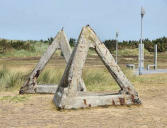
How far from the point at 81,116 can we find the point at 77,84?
90 cm

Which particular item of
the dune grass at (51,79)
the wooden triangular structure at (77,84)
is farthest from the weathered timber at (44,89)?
the wooden triangular structure at (77,84)

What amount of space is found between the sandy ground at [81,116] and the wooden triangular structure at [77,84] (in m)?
0.18

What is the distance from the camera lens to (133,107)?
22.6ft

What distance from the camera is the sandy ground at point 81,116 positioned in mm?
5160

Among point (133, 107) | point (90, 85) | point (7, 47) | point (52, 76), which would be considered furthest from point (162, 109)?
point (7, 47)

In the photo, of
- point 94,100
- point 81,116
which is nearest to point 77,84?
point 94,100

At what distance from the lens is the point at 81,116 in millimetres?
5844

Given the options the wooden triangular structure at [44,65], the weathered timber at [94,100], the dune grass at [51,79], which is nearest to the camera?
the weathered timber at [94,100]

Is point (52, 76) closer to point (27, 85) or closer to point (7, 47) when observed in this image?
point (27, 85)

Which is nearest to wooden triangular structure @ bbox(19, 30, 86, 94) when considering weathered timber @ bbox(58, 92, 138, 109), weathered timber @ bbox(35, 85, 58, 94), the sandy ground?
weathered timber @ bbox(35, 85, 58, 94)

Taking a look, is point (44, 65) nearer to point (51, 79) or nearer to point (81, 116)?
point (51, 79)

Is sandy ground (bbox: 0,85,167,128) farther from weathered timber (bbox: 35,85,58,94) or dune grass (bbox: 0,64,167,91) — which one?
dune grass (bbox: 0,64,167,91)

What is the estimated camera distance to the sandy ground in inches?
203

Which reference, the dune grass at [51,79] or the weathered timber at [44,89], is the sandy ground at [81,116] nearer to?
the weathered timber at [44,89]
